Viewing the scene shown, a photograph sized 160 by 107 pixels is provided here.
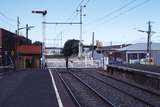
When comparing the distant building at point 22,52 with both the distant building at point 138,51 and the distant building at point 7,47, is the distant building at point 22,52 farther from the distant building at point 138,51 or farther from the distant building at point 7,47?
the distant building at point 138,51

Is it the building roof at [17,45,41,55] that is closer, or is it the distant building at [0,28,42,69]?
the distant building at [0,28,42,69]

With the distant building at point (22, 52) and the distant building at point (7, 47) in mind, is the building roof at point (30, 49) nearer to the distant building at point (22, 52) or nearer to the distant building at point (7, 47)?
the distant building at point (22, 52)

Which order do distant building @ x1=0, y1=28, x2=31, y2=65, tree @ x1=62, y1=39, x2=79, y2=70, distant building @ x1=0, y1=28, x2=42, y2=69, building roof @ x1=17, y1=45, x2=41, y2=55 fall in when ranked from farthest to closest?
tree @ x1=62, y1=39, x2=79, y2=70 < building roof @ x1=17, y1=45, x2=41, y2=55 < distant building @ x1=0, y1=28, x2=42, y2=69 < distant building @ x1=0, y1=28, x2=31, y2=65

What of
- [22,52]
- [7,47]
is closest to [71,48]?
[22,52]

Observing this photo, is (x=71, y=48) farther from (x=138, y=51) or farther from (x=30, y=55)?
(x=30, y=55)

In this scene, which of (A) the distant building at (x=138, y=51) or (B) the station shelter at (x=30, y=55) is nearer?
(B) the station shelter at (x=30, y=55)

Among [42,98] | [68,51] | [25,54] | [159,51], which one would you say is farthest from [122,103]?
[68,51]

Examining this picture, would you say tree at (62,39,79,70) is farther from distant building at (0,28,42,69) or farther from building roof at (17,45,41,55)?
building roof at (17,45,41,55)

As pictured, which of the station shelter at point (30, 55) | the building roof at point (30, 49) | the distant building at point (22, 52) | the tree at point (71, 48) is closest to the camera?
the distant building at point (22, 52)

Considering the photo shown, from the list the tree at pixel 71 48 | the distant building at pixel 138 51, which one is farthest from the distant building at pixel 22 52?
the tree at pixel 71 48

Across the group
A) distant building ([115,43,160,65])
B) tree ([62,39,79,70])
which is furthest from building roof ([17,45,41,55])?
tree ([62,39,79,70])

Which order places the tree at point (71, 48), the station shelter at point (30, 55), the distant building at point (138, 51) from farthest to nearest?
the tree at point (71, 48) → the distant building at point (138, 51) → the station shelter at point (30, 55)

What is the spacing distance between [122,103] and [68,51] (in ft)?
429

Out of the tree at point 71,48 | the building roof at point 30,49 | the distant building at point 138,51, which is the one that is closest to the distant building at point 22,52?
the building roof at point 30,49
